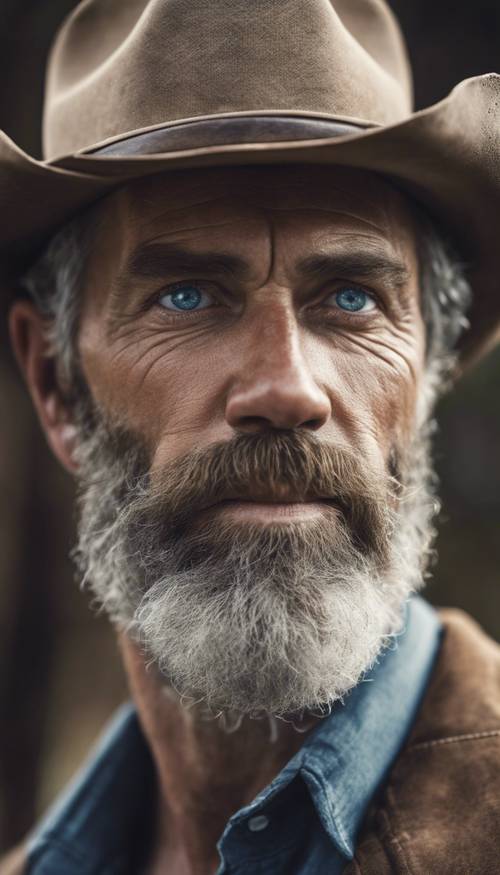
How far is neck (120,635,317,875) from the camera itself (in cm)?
225

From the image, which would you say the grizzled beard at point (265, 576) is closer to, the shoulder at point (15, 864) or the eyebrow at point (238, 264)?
the eyebrow at point (238, 264)

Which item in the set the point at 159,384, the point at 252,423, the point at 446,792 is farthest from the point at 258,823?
the point at 159,384

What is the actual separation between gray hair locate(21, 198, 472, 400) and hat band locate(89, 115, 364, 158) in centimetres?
37

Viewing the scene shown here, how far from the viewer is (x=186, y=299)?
2.13 m

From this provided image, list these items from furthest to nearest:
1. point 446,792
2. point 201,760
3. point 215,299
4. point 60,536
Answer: point 60,536
point 201,760
point 215,299
point 446,792

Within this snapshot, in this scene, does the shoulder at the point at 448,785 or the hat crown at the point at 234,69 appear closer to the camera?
the shoulder at the point at 448,785

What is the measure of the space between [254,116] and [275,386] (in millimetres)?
657

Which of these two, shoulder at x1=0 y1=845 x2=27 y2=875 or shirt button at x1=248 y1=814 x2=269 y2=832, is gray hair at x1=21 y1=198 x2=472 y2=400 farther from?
shoulder at x1=0 y1=845 x2=27 y2=875

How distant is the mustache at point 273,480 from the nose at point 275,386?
0.04 metres

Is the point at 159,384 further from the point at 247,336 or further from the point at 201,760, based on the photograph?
the point at 201,760

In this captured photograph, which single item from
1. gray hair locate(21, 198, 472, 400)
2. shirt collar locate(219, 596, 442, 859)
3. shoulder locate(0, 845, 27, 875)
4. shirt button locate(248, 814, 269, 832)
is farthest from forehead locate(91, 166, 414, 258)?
shoulder locate(0, 845, 27, 875)

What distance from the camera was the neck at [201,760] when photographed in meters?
2.25

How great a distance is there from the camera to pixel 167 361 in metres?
2.11

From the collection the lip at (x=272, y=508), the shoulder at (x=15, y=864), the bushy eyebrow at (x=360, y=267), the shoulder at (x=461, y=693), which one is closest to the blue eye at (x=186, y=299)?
the bushy eyebrow at (x=360, y=267)
